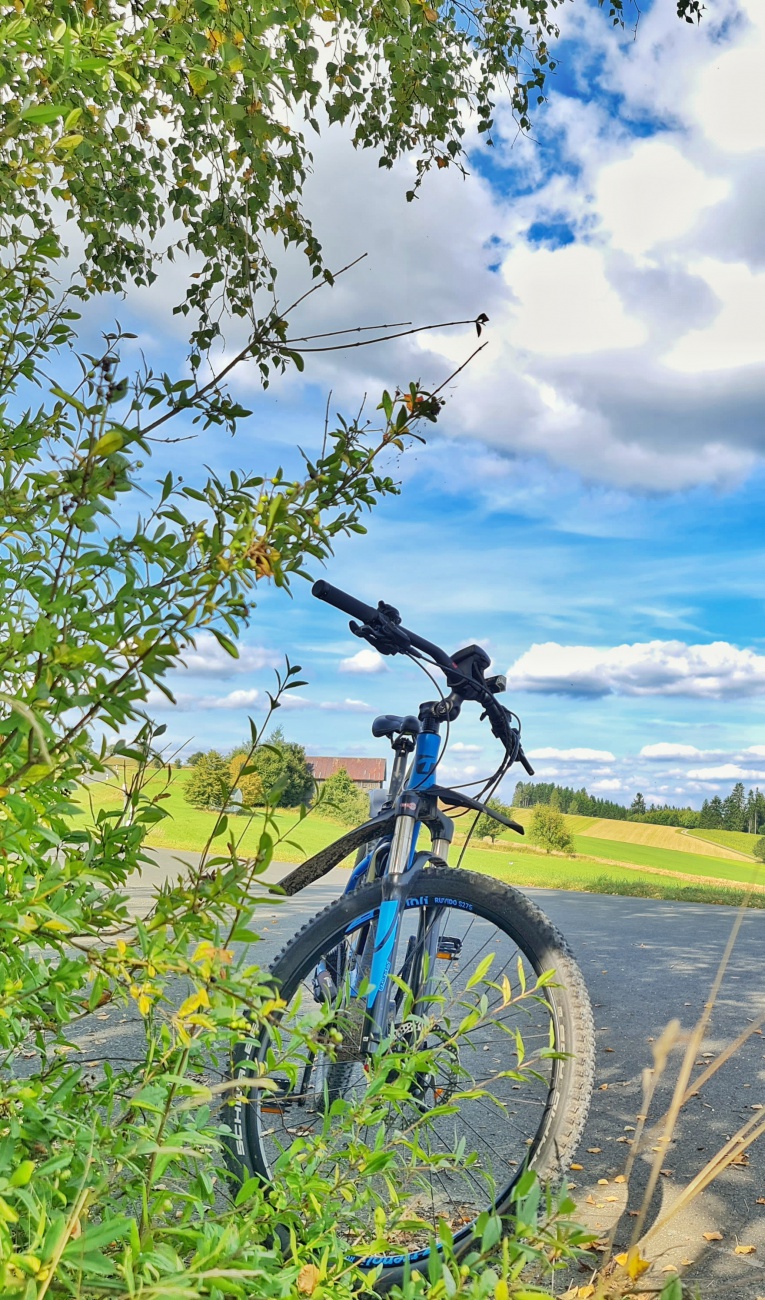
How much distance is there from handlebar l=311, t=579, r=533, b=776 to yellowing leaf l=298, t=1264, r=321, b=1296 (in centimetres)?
189

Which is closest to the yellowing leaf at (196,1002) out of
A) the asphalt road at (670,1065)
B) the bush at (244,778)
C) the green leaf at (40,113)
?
the asphalt road at (670,1065)

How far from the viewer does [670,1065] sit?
5.64m

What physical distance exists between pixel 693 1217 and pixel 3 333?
3.84 meters

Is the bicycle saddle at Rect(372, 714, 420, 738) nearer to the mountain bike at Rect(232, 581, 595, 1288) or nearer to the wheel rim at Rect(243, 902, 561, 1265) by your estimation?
the mountain bike at Rect(232, 581, 595, 1288)

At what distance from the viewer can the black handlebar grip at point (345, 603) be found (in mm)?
3217

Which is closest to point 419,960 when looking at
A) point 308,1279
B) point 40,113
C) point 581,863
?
point 308,1279

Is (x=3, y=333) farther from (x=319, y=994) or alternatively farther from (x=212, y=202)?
(x=212, y=202)

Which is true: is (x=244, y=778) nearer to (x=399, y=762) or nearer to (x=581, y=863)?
(x=399, y=762)

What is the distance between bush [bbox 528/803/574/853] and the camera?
81.5 ft

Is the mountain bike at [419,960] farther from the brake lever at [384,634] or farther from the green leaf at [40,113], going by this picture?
the green leaf at [40,113]

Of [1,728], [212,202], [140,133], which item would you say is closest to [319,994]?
[1,728]

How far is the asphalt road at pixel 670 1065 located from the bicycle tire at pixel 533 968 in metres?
0.26

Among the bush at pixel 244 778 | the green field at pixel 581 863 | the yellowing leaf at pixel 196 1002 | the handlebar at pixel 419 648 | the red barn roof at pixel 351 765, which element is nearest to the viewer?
the yellowing leaf at pixel 196 1002

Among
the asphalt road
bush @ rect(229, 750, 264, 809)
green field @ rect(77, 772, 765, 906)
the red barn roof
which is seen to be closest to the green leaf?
bush @ rect(229, 750, 264, 809)
